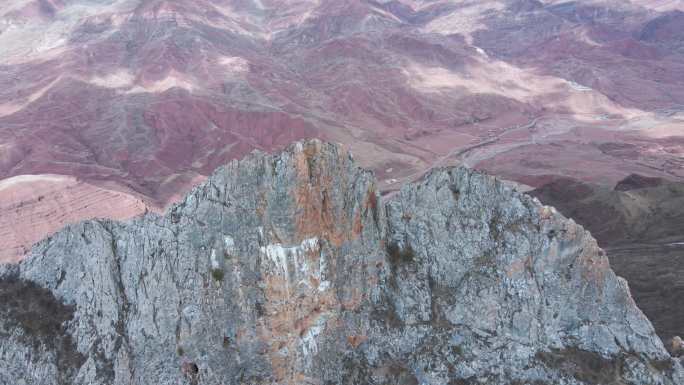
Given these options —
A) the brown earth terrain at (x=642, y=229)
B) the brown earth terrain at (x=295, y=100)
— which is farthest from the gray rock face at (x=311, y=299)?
the brown earth terrain at (x=295, y=100)

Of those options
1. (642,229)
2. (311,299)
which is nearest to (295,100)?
(642,229)

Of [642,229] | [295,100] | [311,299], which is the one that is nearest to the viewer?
[311,299]

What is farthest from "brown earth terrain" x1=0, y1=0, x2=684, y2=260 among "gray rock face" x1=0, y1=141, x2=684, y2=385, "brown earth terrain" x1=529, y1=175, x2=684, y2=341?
"gray rock face" x1=0, y1=141, x2=684, y2=385

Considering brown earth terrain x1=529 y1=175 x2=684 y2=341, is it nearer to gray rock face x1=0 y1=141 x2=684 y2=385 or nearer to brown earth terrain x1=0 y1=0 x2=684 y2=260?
brown earth terrain x1=0 y1=0 x2=684 y2=260

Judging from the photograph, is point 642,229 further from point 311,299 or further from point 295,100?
point 295,100

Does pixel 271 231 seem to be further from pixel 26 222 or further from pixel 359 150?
pixel 359 150

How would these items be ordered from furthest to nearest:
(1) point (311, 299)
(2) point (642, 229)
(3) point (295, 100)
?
(3) point (295, 100) < (2) point (642, 229) < (1) point (311, 299)

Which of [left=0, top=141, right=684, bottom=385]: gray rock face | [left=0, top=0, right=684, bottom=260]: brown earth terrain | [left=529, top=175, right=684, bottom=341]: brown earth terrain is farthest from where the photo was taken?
[left=0, top=0, right=684, bottom=260]: brown earth terrain
